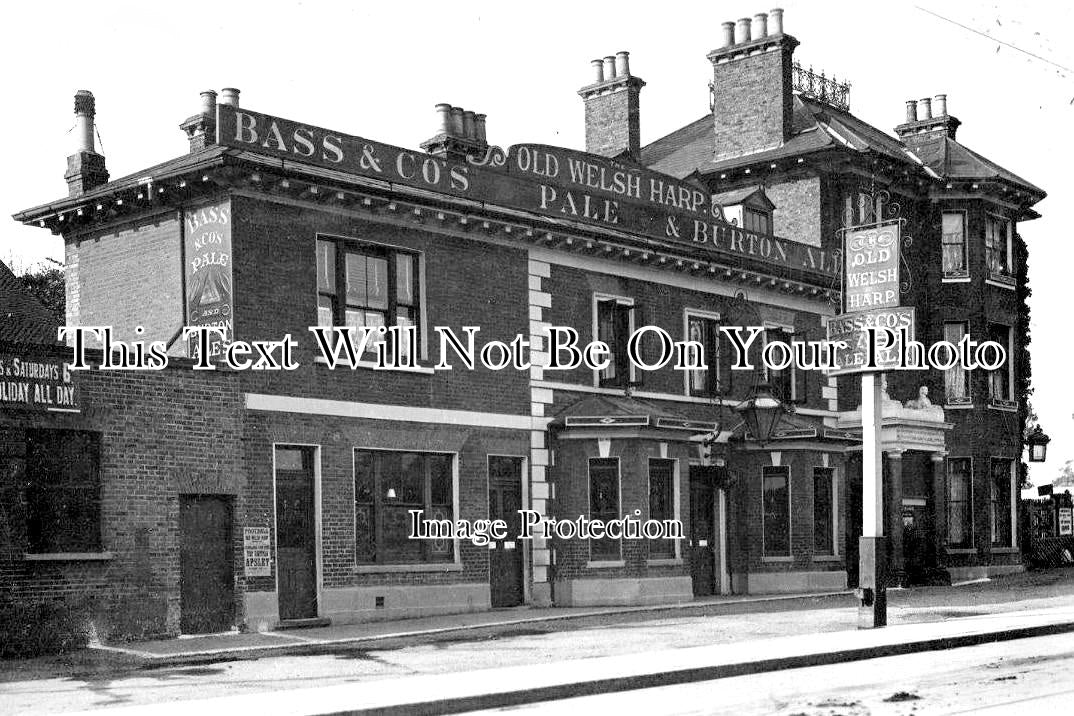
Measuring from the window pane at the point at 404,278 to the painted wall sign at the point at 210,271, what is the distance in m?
3.39

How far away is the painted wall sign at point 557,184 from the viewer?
2142cm

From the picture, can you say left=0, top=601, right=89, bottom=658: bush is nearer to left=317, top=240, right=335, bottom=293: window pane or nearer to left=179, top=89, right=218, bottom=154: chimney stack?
left=317, top=240, right=335, bottom=293: window pane

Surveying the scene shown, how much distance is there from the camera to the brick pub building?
2041cm

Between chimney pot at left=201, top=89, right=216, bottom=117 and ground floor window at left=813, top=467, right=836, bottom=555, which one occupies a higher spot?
chimney pot at left=201, top=89, right=216, bottom=117

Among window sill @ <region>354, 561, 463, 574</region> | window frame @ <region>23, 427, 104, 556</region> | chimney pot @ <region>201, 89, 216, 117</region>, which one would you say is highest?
chimney pot @ <region>201, 89, 216, 117</region>

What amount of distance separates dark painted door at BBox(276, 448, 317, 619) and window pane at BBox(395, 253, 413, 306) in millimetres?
3267

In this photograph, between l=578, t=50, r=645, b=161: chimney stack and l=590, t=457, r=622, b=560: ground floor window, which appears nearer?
l=590, t=457, r=622, b=560: ground floor window

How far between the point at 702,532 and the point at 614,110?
12.6m

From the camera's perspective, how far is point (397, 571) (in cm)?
2272

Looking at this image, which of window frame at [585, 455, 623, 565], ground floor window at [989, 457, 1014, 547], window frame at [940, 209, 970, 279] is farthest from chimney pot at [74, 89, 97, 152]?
ground floor window at [989, 457, 1014, 547]

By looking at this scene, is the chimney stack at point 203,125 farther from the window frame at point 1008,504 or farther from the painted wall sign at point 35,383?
the window frame at point 1008,504

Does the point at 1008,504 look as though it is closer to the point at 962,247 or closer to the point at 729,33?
the point at 962,247

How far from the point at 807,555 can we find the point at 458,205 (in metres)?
11.8

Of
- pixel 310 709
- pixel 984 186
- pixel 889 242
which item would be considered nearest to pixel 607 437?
pixel 889 242
